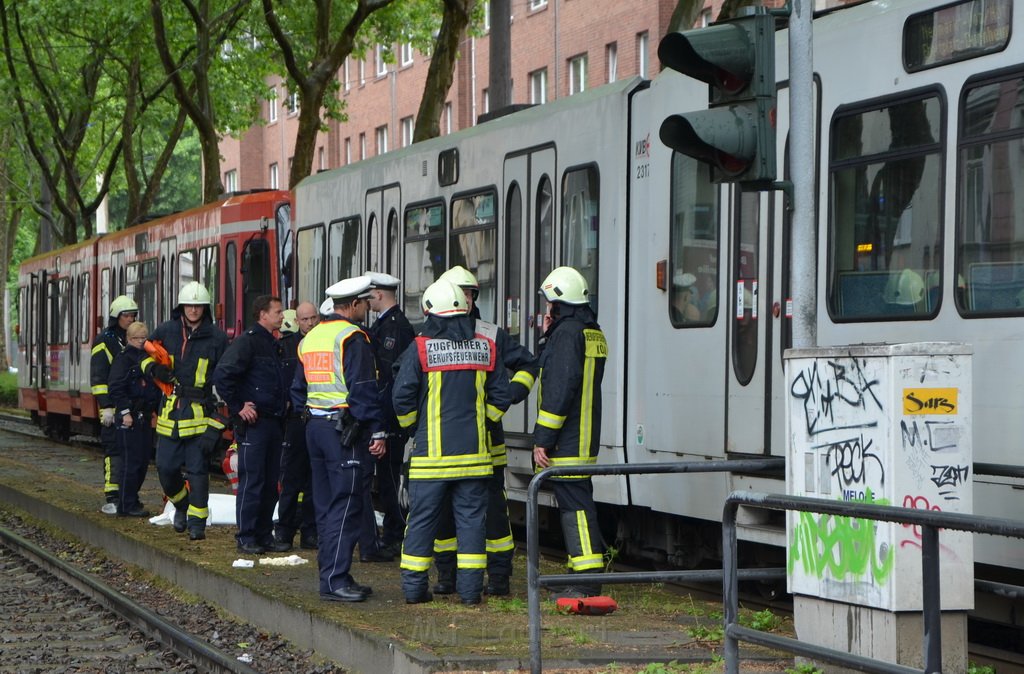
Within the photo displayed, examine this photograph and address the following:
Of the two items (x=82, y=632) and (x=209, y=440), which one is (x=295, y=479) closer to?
(x=209, y=440)

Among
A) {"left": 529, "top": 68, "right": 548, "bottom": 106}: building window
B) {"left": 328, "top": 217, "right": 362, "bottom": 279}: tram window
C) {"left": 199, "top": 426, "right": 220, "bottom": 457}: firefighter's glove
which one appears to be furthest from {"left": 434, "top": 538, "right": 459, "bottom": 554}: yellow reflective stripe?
{"left": 529, "top": 68, "right": 548, "bottom": 106}: building window

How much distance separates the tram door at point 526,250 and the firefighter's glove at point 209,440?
214 centimetres

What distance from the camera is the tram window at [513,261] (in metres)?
12.5

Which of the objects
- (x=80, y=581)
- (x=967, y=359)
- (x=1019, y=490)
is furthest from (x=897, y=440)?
(x=80, y=581)

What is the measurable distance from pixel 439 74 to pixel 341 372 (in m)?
13.8

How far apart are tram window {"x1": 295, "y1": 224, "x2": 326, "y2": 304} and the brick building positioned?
13.3 metres

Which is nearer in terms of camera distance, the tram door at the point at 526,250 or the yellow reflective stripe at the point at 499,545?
the yellow reflective stripe at the point at 499,545

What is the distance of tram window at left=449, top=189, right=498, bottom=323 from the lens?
12.9m

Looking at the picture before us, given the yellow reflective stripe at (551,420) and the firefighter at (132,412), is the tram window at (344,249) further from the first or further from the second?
the yellow reflective stripe at (551,420)

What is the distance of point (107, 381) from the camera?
47.9 ft

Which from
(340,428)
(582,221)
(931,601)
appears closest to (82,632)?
(340,428)

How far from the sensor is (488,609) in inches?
348

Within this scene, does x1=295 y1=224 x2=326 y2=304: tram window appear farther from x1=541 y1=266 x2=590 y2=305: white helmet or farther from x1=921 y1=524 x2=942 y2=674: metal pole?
x1=921 y1=524 x2=942 y2=674: metal pole

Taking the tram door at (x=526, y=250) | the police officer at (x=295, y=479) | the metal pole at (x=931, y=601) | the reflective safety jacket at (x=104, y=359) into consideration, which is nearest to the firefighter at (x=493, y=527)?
the police officer at (x=295, y=479)
